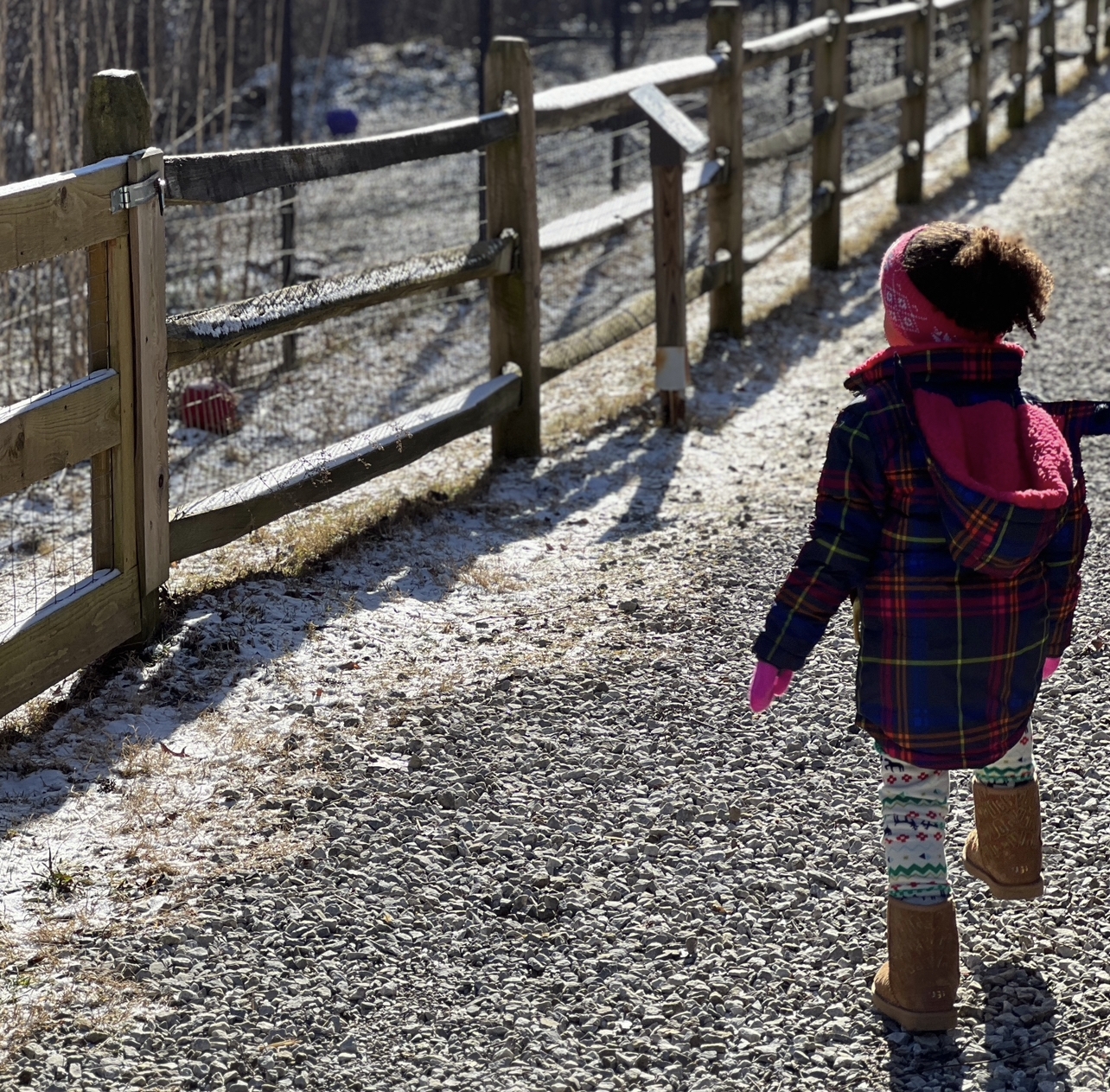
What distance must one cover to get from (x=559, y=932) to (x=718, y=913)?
0.31 metres

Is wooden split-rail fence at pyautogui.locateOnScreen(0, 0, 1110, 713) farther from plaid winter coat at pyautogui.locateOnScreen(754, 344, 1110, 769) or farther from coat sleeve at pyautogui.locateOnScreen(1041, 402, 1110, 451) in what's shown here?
coat sleeve at pyautogui.locateOnScreen(1041, 402, 1110, 451)

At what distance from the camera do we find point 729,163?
7.13 meters

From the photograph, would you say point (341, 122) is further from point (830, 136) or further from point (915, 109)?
point (830, 136)

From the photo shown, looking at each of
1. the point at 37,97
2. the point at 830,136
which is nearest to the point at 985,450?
the point at 37,97

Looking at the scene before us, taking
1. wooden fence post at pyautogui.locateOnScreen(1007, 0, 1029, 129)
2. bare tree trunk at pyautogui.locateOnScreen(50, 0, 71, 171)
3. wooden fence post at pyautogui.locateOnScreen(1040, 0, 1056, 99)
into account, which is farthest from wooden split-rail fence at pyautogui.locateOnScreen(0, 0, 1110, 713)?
wooden fence post at pyautogui.locateOnScreen(1040, 0, 1056, 99)

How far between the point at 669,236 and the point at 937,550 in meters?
3.88

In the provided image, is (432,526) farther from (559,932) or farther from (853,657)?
(559,932)

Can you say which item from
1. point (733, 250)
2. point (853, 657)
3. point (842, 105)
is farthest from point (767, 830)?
point (842, 105)

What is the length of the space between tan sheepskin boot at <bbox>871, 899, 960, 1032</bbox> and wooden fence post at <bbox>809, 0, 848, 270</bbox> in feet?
21.8

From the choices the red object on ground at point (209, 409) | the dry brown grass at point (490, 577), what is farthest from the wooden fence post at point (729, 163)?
the dry brown grass at point (490, 577)

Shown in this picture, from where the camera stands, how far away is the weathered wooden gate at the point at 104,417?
10.8 feet

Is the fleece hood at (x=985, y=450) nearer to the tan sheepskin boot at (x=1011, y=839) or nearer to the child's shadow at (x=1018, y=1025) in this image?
the tan sheepskin boot at (x=1011, y=839)

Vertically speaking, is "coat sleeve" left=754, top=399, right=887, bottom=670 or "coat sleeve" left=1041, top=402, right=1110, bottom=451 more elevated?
"coat sleeve" left=1041, top=402, right=1110, bottom=451

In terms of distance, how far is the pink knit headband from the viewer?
2.41m
